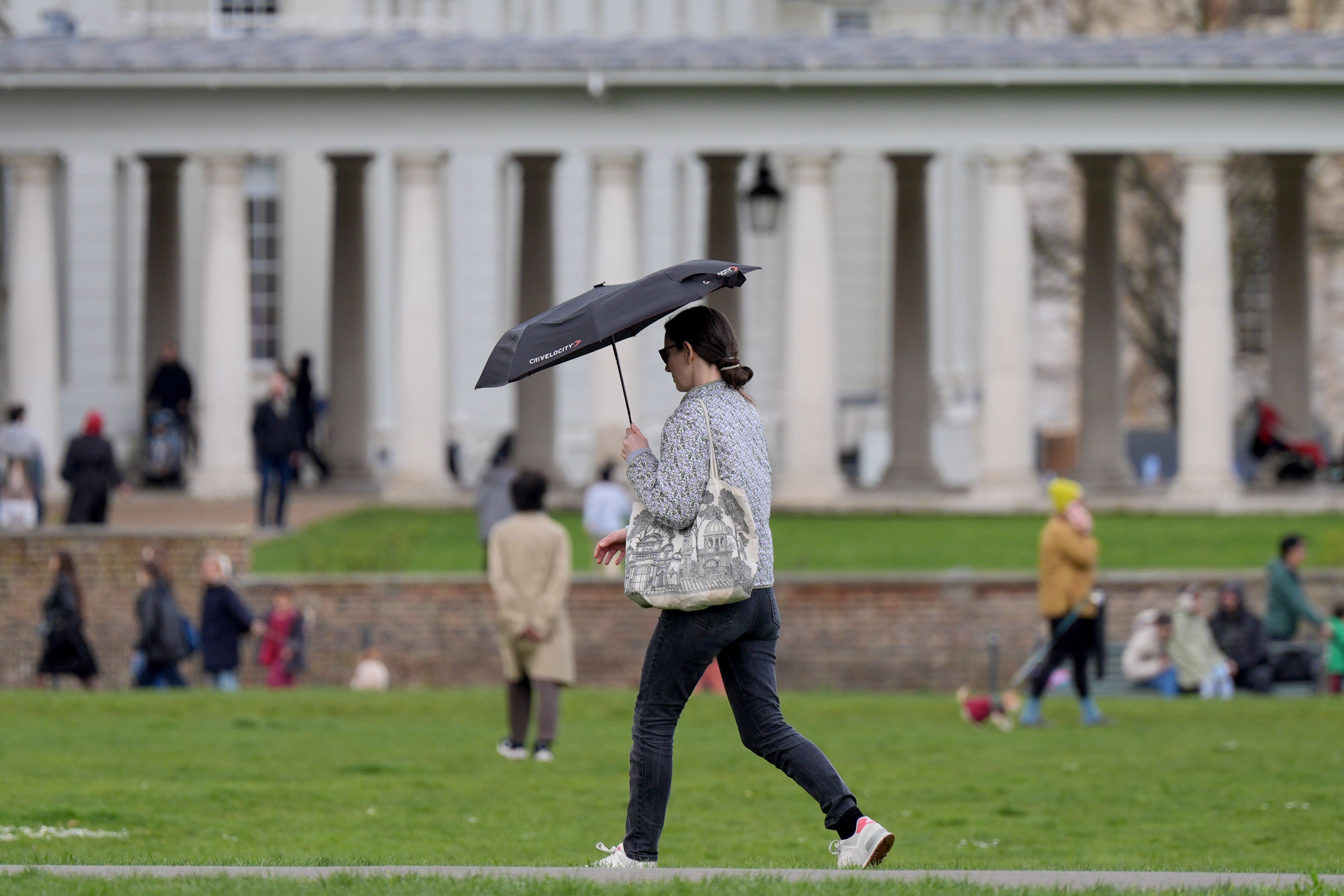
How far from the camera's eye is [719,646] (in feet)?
27.3

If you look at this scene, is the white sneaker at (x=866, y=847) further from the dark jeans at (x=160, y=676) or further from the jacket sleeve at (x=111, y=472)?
the jacket sleeve at (x=111, y=472)

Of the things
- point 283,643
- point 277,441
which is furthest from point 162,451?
point 283,643

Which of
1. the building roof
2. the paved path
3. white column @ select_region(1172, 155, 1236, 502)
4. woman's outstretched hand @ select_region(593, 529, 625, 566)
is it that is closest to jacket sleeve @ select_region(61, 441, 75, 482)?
the building roof

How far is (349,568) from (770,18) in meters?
26.7

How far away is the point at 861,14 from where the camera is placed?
49.2 meters

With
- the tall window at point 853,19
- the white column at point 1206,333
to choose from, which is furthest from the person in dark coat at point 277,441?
the tall window at point 853,19

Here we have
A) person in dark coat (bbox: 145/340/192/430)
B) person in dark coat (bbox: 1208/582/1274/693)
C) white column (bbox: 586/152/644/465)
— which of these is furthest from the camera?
person in dark coat (bbox: 145/340/192/430)

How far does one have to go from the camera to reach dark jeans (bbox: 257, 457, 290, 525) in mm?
26797

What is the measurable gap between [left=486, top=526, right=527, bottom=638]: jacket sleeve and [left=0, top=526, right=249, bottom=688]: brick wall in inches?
344

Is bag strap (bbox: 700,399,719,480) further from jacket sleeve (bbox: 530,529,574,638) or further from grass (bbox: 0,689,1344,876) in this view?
jacket sleeve (bbox: 530,529,574,638)

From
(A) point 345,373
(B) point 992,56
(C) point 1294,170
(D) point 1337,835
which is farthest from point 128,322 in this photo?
(D) point 1337,835

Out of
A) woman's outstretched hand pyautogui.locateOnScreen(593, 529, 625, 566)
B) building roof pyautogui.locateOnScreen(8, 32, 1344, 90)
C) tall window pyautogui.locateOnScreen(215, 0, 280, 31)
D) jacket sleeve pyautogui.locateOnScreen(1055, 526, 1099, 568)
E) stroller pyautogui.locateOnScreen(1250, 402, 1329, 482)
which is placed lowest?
stroller pyautogui.locateOnScreen(1250, 402, 1329, 482)

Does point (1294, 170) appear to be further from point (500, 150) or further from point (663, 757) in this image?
point (663, 757)

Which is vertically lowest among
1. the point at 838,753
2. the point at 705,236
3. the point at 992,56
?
the point at 838,753
